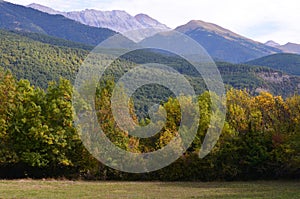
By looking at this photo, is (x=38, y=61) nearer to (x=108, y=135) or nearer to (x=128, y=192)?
(x=108, y=135)

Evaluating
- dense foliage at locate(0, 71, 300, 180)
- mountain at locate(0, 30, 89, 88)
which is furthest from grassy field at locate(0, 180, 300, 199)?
mountain at locate(0, 30, 89, 88)

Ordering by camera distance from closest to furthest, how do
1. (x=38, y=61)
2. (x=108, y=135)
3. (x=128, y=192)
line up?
1. (x=128, y=192)
2. (x=108, y=135)
3. (x=38, y=61)

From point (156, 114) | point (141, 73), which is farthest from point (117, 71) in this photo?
point (156, 114)

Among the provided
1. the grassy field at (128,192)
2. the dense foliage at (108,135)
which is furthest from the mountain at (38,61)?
the grassy field at (128,192)

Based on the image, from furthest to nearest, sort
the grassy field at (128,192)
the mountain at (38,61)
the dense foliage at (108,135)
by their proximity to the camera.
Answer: the mountain at (38,61), the dense foliage at (108,135), the grassy field at (128,192)

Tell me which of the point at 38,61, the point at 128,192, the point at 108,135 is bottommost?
the point at 38,61

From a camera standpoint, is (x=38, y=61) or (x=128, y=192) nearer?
(x=128, y=192)

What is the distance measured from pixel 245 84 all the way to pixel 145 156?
16227 cm

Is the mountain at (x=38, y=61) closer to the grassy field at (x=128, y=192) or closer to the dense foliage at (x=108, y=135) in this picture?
the dense foliage at (x=108, y=135)

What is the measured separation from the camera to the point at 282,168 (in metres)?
45.1

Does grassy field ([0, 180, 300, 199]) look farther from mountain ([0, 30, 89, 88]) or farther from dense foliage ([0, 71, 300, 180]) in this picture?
mountain ([0, 30, 89, 88])

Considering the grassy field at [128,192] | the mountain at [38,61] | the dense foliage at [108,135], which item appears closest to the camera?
the grassy field at [128,192]

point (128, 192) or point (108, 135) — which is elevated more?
point (108, 135)

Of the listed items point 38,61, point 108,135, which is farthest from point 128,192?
point 38,61
